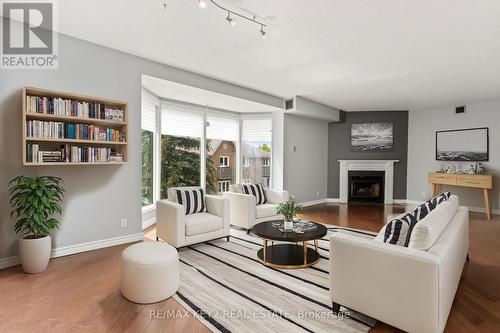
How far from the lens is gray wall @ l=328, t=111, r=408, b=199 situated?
740 cm

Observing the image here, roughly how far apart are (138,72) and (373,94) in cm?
462

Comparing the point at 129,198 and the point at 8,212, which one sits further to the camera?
the point at 129,198

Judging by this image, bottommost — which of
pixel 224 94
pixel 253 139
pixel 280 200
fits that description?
pixel 280 200

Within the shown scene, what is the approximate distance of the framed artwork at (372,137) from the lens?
7.43 meters

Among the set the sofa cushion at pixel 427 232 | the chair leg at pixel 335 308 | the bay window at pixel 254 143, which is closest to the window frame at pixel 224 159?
the bay window at pixel 254 143

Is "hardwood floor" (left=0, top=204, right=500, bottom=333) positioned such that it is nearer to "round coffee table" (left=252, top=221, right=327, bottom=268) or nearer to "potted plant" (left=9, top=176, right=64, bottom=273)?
"potted plant" (left=9, top=176, right=64, bottom=273)

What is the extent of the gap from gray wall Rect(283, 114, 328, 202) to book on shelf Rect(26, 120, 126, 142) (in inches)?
153

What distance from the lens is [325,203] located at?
754cm

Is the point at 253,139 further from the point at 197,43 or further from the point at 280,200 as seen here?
the point at 197,43

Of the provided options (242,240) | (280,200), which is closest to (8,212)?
(242,240)

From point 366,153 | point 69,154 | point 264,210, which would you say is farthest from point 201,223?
point 366,153

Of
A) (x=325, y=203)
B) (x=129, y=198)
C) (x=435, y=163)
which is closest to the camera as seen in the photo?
(x=129, y=198)

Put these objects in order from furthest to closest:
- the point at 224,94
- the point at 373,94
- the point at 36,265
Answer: the point at 373,94 → the point at 224,94 → the point at 36,265

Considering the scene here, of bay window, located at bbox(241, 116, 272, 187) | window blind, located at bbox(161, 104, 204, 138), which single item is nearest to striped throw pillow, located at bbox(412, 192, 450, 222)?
bay window, located at bbox(241, 116, 272, 187)
